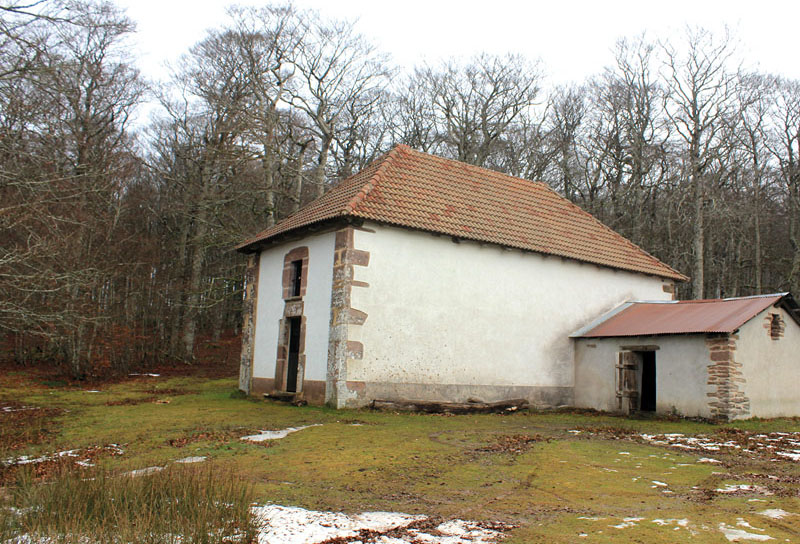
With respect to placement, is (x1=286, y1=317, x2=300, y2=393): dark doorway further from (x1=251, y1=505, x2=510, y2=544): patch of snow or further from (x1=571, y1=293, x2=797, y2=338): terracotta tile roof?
(x1=251, y1=505, x2=510, y2=544): patch of snow

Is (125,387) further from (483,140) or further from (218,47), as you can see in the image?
(483,140)

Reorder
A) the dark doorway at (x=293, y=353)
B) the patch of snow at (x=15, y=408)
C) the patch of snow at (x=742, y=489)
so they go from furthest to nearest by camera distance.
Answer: the dark doorway at (x=293, y=353)
the patch of snow at (x=15, y=408)
the patch of snow at (x=742, y=489)

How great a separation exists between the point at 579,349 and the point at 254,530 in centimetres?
1398

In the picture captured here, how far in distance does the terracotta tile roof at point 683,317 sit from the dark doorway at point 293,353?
733cm

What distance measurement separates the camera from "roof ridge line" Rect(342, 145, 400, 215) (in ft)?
45.9

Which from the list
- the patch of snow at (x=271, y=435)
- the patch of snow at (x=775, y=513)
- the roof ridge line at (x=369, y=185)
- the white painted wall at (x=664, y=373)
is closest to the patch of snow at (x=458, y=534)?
the patch of snow at (x=775, y=513)

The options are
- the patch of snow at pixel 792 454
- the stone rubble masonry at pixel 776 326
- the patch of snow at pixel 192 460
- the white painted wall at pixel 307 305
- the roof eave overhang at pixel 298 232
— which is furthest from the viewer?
the stone rubble masonry at pixel 776 326

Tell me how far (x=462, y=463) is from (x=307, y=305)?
307 inches

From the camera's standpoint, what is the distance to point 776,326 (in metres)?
15.0

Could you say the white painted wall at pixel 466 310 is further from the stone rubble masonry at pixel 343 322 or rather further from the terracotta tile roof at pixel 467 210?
the terracotta tile roof at pixel 467 210

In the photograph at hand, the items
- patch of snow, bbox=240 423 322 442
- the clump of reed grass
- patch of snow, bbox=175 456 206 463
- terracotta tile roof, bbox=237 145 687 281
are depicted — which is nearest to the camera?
the clump of reed grass

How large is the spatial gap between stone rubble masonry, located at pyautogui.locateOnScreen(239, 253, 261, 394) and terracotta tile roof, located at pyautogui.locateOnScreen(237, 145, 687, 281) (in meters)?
0.58

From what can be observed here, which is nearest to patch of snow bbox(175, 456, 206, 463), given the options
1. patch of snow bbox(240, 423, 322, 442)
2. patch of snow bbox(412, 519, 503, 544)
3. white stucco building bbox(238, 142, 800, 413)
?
patch of snow bbox(240, 423, 322, 442)

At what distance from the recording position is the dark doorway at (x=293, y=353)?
51.4 ft
